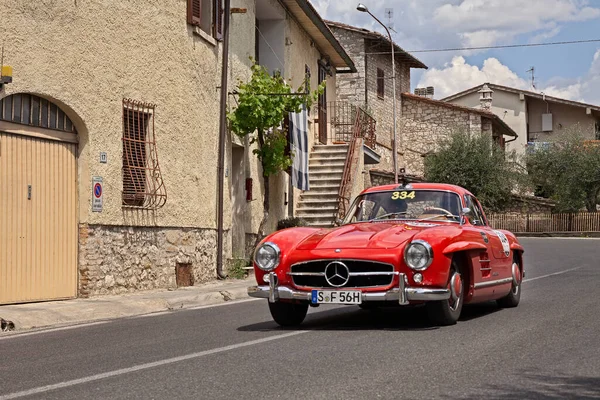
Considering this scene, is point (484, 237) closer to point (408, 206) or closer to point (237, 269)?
point (408, 206)

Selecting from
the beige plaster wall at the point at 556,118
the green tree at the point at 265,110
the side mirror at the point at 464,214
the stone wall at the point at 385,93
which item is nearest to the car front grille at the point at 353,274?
the side mirror at the point at 464,214

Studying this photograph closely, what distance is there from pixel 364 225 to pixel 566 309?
2.64 metres

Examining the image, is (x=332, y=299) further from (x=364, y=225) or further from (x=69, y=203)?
(x=69, y=203)

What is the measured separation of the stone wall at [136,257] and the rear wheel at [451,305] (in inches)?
259

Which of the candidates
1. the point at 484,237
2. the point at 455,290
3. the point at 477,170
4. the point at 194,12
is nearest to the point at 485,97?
the point at 477,170

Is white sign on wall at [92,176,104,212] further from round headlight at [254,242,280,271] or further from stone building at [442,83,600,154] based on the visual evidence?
stone building at [442,83,600,154]

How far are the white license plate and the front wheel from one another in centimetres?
69

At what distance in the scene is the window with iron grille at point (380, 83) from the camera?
47.2 m

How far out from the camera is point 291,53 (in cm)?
2612

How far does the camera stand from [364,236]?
30.6 ft

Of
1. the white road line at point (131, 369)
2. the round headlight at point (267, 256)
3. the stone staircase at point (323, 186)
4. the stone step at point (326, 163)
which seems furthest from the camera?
the stone step at point (326, 163)

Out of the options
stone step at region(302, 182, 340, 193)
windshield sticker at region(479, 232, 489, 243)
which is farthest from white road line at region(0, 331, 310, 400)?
stone step at region(302, 182, 340, 193)

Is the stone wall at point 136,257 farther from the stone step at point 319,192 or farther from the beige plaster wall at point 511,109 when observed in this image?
the beige plaster wall at point 511,109

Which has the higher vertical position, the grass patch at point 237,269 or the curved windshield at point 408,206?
the curved windshield at point 408,206
